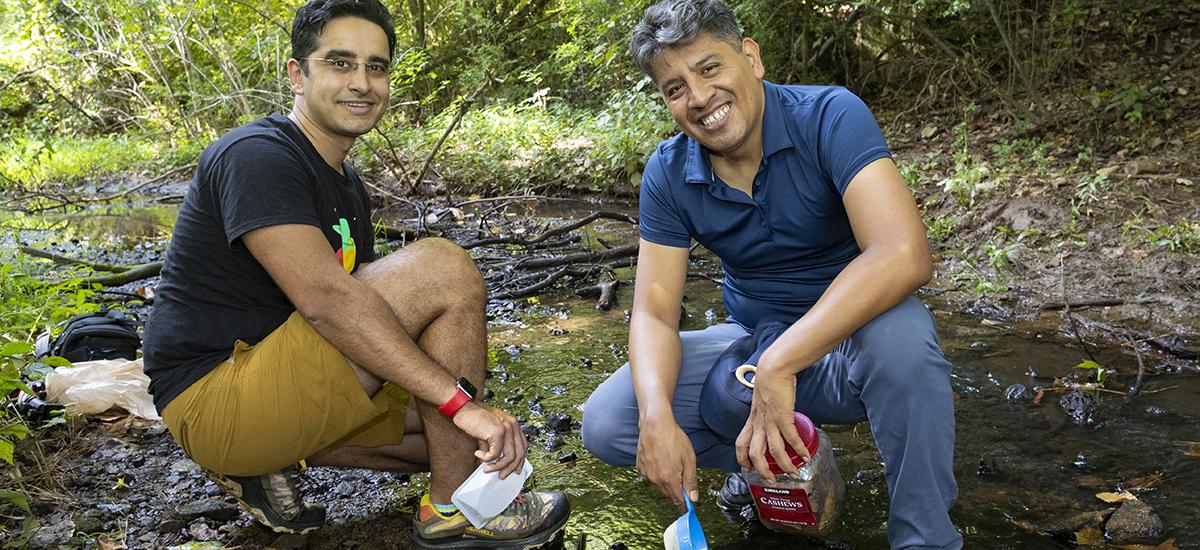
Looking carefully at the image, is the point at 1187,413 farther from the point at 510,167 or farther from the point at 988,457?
the point at 510,167

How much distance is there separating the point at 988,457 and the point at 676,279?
1.30 m

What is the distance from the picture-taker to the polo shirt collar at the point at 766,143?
96.4 inches

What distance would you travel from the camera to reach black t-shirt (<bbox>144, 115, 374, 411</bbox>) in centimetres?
233

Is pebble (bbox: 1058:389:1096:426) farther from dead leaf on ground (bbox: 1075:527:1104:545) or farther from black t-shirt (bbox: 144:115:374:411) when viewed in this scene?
black t-shirt (bbox: 144:115:374:411)

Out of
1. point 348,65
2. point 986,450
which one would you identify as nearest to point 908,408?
point 986,450

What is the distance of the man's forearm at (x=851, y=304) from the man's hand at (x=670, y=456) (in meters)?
0.35

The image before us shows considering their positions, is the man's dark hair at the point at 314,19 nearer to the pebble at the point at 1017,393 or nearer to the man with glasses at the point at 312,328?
the man with glasses at the point at 312,328

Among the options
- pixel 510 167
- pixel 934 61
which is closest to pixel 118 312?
pixel 510 167

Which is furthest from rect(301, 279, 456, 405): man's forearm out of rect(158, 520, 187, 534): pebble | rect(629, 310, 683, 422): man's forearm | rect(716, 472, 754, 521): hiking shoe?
rect(716, 472, 754, 521): hiking shoe

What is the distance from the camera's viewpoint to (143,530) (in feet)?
8.78

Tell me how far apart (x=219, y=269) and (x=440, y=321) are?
66cm

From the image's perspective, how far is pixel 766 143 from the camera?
8.08ft

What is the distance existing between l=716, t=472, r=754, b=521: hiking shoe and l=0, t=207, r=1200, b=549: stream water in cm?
6

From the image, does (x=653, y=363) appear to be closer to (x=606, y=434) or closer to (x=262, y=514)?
(x=606, y=434)
